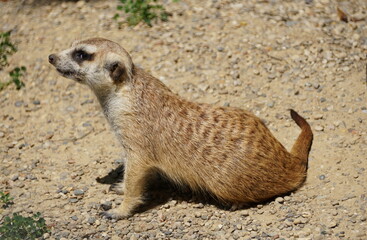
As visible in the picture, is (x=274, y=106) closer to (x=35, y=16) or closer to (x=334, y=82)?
(x=334, y=82)

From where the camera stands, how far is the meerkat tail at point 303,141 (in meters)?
3.63

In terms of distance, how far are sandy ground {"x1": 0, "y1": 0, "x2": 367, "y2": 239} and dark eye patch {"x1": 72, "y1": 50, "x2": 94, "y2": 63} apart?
3.08ft

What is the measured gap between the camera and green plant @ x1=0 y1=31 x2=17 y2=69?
16.5ft

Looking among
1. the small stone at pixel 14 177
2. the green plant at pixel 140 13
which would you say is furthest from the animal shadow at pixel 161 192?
the green plant at pixel 140 13

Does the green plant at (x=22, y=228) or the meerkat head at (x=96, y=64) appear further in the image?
the meerkat head at (x=96, y=64)

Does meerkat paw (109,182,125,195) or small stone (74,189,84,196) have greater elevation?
small stone (74,189,84,196)

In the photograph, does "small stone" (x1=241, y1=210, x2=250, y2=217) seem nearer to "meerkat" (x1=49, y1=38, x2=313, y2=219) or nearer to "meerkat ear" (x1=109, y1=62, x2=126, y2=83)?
"meerkat" (x1=49, y1=38, x2=313, y2=219)

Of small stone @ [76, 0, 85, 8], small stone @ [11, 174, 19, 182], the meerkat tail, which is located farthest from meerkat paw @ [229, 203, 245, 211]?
small stone @ [76, 0, 85, 8]

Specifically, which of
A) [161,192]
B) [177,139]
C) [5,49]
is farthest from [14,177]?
[5,49]

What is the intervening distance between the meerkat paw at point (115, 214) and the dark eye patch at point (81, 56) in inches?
41.4

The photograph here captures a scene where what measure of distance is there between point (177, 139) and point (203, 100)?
1.06m

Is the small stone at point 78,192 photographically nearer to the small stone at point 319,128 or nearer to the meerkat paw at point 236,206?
the meerkat paw at point 236,206

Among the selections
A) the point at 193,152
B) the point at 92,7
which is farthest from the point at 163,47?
the point at 193,152

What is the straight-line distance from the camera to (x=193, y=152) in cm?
341
